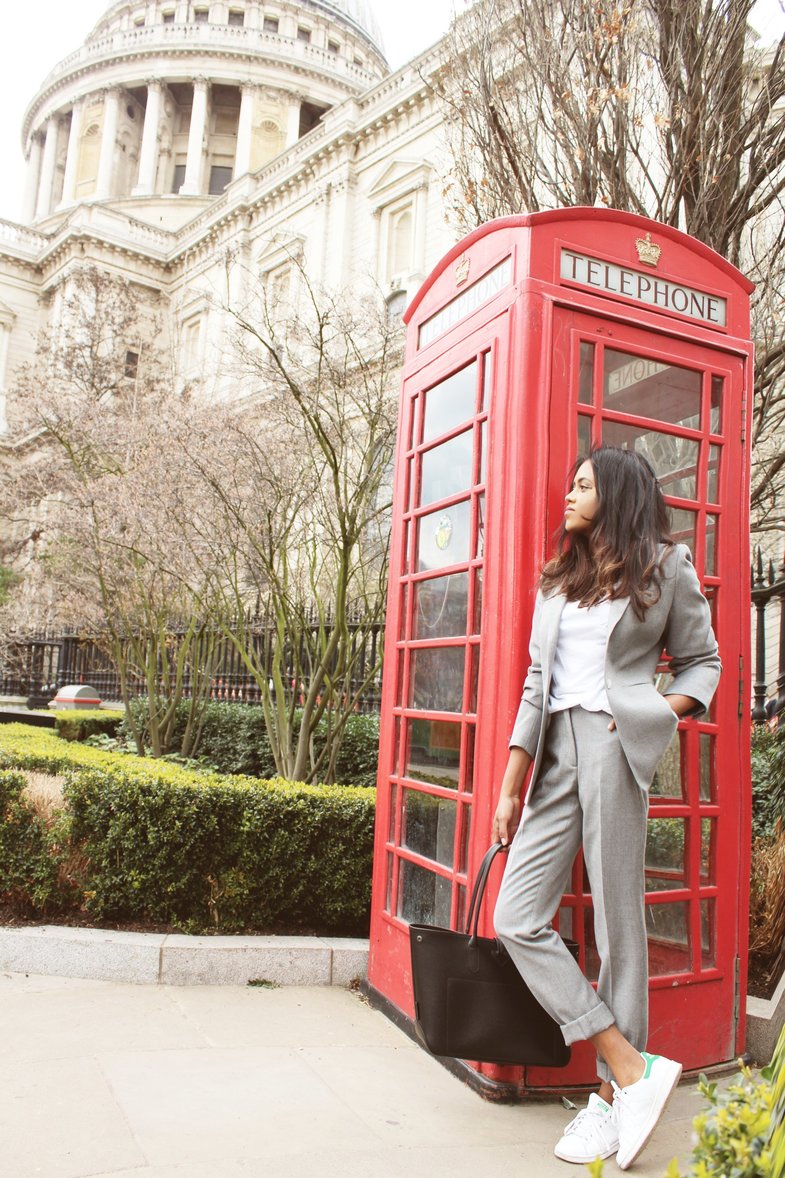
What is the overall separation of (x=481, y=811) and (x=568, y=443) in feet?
4.61

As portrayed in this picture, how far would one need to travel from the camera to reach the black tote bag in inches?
114

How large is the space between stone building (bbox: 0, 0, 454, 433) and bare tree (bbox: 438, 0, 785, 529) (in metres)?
19.3

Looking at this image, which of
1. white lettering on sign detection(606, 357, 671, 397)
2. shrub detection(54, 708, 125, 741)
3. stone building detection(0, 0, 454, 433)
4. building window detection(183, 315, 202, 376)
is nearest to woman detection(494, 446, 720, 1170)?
white lettering on sign detection(606, 357, 671, 397)

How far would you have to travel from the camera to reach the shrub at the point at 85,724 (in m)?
12.5

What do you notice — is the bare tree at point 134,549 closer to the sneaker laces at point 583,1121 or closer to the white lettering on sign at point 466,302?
the white lettering on sign at point 466,302

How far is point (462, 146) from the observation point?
8.07 meters

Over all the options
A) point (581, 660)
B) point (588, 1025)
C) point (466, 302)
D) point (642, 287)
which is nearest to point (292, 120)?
point (466, 302)

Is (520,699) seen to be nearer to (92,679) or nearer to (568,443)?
(568,443)

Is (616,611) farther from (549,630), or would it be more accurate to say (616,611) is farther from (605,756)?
(605,756)

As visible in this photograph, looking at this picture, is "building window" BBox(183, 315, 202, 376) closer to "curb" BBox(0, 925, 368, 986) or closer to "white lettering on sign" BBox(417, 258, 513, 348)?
"white lettering on sign" BBox(417, 258, 513, 348)

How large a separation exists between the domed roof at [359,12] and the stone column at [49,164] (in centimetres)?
2062

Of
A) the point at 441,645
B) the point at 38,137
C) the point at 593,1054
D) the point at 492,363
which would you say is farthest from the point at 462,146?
the point at 38,137

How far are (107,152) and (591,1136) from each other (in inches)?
2549

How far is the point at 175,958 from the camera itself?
13.9 feet
